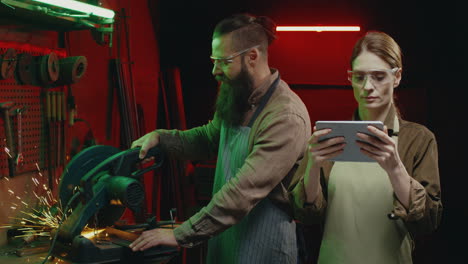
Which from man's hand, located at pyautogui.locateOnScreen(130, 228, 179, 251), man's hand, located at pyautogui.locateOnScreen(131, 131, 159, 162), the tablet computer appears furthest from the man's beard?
the tablet computer

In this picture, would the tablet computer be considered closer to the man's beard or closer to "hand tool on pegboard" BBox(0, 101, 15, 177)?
the man's beard

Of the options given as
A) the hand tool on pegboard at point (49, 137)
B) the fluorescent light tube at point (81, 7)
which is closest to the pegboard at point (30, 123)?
the hand tool on pegboard at point (49, 137)

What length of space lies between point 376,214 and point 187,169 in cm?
293

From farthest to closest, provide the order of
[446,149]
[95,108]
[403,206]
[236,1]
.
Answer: [236,1] → [446,149] → [95,108] → [403,206]

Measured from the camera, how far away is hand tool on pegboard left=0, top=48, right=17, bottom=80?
2.29 metres

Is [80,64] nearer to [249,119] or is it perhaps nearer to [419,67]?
[249,119]

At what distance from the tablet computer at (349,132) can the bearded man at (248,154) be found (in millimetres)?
565

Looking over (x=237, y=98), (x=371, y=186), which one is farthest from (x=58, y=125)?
(x=371, y=186)

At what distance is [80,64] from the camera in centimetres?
269

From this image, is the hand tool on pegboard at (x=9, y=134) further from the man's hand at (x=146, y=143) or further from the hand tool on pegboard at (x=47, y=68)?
the man's hand at (x=146, y=143)

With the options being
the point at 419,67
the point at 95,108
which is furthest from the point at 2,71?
the point at 419,67

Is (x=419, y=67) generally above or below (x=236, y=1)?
below

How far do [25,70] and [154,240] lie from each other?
1125 millimetres

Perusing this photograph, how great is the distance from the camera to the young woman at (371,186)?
158 cm
